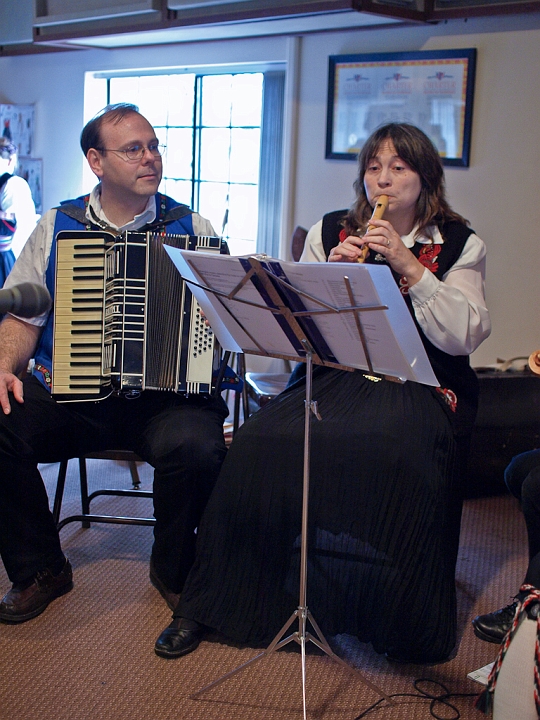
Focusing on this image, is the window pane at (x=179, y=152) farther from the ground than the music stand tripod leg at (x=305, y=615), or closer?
farther from the ground

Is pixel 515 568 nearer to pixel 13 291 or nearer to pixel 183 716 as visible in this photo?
pixel 183 716

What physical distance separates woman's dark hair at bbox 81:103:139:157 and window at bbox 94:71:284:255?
7.92ft

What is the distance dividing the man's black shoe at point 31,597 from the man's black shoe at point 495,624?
1137 mm

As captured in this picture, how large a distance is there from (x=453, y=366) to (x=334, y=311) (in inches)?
26.8

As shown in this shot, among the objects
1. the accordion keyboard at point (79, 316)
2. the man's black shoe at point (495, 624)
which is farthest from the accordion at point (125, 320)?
the man's black shoe at point (495, 624)

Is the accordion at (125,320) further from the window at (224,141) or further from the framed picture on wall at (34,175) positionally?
the framed picture on wall at (34,175)

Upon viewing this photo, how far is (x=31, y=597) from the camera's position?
2150 millimetres

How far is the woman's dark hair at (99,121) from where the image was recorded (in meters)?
2.42

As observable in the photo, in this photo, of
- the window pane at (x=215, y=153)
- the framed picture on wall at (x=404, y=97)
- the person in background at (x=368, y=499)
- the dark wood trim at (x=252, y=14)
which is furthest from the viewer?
the window pane at (x=215, y=153)

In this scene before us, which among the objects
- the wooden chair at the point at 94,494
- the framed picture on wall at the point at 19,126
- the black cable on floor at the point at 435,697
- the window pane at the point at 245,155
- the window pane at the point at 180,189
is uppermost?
the framed picture on wall at the point at 19,126

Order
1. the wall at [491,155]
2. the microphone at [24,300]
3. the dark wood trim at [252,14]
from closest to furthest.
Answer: the microphone at [24,300]
the dark wood trim at [252,14]
the wall at [491,155]

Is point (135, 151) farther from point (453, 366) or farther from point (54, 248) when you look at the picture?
point (453, 366)

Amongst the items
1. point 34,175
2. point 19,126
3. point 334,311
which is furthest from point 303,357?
point 19,126

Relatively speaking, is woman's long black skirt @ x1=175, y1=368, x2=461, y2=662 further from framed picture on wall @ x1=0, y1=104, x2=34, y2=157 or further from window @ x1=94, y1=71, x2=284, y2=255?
framed picture on wall @ x1=0, y1=104, x2=34, y2=157
